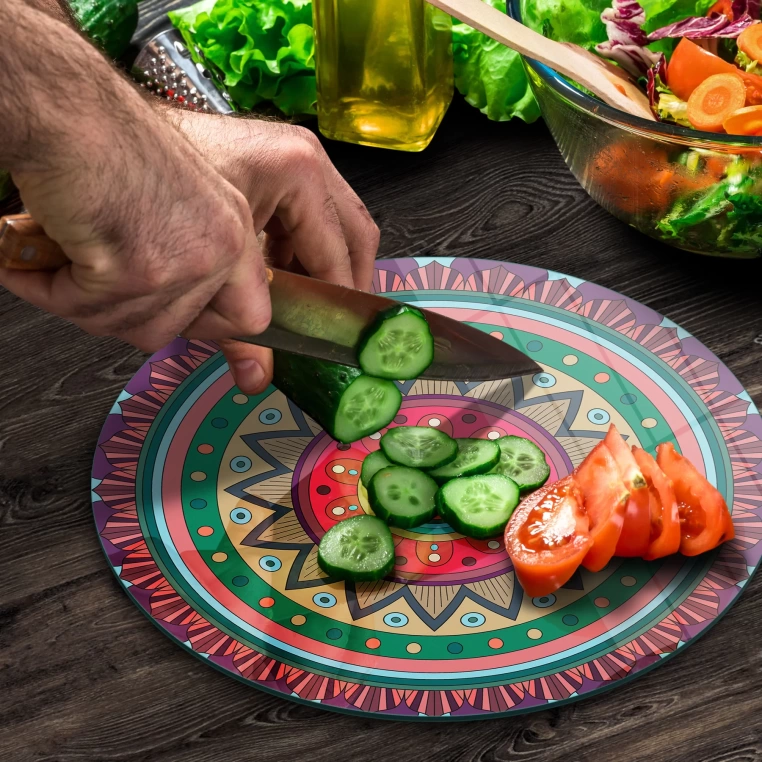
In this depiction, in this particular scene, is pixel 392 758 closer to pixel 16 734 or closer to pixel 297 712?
pixel 297 712

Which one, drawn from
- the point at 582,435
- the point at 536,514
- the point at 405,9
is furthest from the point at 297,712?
the point at 405,9

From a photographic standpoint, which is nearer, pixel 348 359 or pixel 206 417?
pixel 348 359

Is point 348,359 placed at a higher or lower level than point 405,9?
lower

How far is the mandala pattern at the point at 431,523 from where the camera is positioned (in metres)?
1.51

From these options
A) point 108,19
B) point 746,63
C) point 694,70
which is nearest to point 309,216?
point 694,70

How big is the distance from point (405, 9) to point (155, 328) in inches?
47.5

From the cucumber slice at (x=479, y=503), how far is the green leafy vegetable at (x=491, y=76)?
1231 millimetres

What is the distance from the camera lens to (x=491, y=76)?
2.54 metres

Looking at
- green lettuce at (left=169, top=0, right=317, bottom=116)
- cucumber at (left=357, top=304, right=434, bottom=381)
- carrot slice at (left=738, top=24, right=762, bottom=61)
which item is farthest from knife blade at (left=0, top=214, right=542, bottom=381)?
green lettuce at (left=169, top=0, right=317, bottom=116)

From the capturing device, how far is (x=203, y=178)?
1.35 m

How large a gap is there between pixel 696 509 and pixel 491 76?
54.3 inches

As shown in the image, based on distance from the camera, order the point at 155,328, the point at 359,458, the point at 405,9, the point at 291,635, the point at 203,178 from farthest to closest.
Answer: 1. the point at 405,9
2. the point at 359,458
3. the point at 291,635
4. the point at 155,328
5. the point at 203,178

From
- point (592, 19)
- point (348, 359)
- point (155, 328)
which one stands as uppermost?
point (592, 19)

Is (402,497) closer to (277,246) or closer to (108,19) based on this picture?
(277,246)
